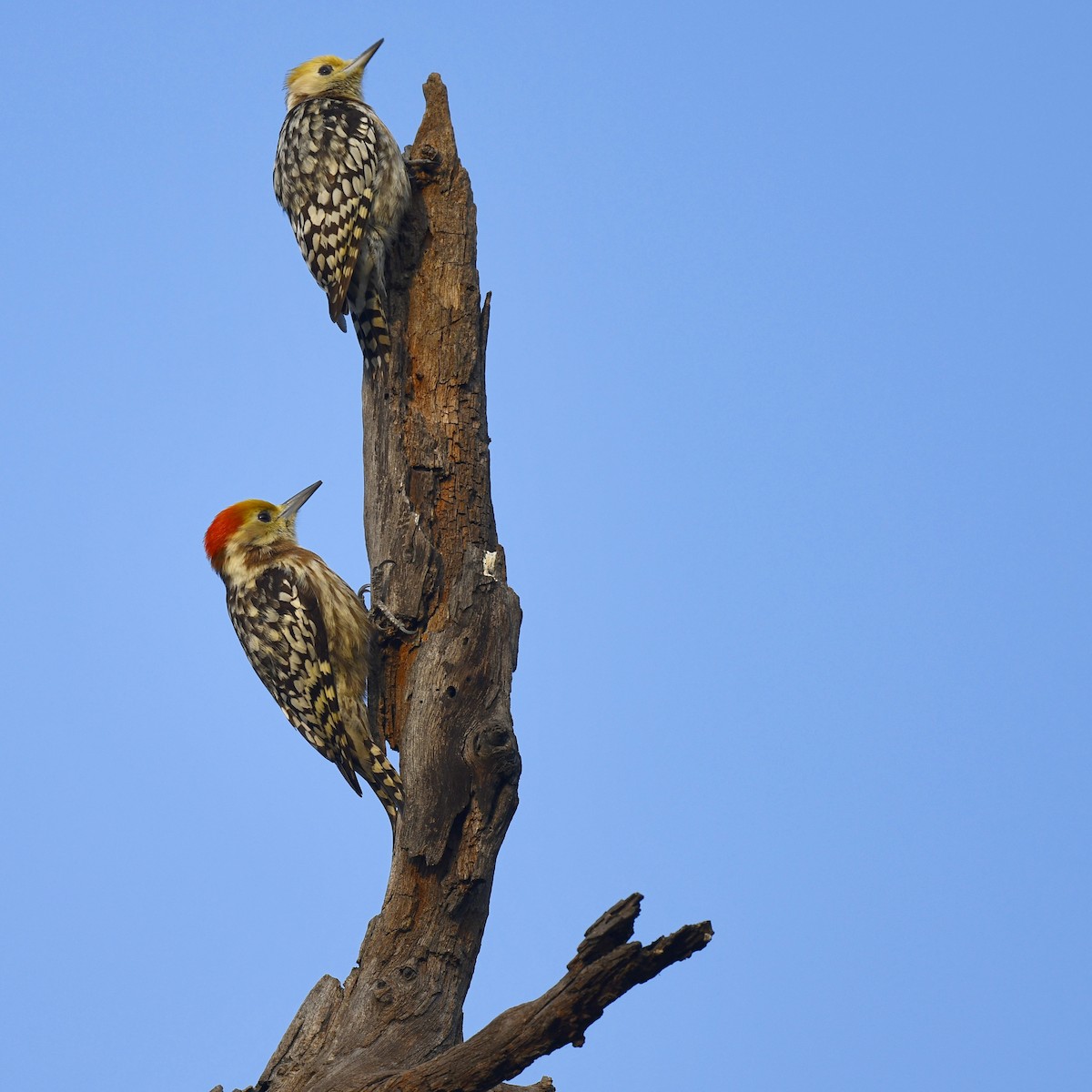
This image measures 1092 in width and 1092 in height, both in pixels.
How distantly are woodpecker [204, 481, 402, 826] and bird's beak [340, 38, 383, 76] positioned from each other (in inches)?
96.2

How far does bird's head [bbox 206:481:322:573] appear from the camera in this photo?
291 inches

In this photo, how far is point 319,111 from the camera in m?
7.28

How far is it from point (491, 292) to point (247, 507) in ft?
6.19

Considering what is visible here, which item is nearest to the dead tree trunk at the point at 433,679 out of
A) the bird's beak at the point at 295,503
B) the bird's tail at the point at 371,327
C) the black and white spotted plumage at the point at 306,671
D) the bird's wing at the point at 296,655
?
the bird's tail at the point at 371,327

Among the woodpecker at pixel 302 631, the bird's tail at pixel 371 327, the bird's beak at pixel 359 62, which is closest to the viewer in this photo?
the bird's tail at pixel 371 327

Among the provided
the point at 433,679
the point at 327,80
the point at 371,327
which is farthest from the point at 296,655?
the point at 327,80

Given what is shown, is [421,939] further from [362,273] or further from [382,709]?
[362,273]

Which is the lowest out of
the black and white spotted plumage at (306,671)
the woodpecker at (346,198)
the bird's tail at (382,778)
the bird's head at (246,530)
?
the bird's tail at (382,778)

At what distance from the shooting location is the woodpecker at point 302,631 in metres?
6.65

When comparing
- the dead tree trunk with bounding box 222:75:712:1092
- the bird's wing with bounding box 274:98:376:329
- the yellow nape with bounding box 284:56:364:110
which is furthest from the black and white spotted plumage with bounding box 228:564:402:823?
the yellow nape with bounding box 284:56:364:110

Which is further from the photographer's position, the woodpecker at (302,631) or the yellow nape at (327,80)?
the yellow nape at (327,80)

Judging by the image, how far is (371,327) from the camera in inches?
259

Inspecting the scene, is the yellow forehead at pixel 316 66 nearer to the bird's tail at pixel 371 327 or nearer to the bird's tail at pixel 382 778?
the bird's tail at pixel 371 327

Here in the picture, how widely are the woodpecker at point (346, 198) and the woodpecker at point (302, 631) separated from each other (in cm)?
121
